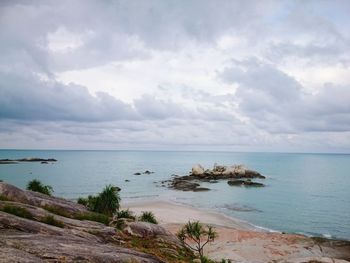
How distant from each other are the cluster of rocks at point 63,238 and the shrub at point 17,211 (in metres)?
0.08

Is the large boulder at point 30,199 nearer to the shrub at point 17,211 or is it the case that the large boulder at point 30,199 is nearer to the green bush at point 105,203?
the shrub at point 17,211

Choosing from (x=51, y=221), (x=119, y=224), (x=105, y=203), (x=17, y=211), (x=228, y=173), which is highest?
(x=17, y=211)

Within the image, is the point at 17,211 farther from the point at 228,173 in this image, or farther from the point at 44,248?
the point at 228,173

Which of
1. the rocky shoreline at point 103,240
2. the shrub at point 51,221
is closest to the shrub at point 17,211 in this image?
the rocky shoreline at point 103,240

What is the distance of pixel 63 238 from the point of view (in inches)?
678

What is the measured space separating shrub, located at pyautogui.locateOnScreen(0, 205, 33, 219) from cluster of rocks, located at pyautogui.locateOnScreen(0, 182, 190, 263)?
0.25ft

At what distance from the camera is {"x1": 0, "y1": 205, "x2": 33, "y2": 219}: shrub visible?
2031 cm

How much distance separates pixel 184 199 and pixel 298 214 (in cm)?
2990

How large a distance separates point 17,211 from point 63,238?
548 cm

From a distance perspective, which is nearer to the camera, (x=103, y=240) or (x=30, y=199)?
(x=103, y=240)

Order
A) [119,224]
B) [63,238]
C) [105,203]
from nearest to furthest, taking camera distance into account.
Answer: [63,238] → [119,224] → [105,203]

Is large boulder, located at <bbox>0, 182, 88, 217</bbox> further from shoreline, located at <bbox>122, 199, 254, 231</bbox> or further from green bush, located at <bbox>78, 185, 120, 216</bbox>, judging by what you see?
shoreline, located at <bbox>122, 199, 254, 231</bbox>

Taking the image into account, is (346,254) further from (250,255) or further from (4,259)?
(4,259)

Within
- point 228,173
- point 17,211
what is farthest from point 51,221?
point 228,173
